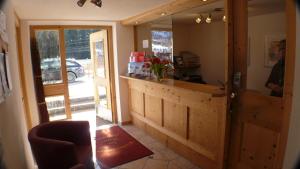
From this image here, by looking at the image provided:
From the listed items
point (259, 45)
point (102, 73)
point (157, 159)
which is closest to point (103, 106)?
point (102, 73)

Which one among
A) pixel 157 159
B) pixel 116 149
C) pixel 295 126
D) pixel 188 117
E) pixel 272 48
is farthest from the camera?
pixel 116 149

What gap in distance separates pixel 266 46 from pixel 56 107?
3.87 metres

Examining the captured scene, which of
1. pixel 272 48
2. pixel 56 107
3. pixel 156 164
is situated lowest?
pixel 156 164

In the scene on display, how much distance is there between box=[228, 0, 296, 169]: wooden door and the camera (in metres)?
1.73

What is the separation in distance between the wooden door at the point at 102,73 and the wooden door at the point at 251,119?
287 cm

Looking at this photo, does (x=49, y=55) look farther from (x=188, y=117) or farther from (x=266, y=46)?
(x=266, y=46)

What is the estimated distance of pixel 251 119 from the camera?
2023 millimetres

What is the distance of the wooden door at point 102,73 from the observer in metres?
4.37

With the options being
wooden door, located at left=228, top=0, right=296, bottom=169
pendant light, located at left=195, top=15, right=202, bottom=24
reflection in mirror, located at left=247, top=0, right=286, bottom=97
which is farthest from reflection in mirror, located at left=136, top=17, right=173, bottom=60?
reflection in mirror, located at left=247, top=0, right=286, bottom=97

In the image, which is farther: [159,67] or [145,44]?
[145,44]

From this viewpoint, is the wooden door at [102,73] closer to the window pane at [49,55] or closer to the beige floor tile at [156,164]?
the window pane at [49,55]

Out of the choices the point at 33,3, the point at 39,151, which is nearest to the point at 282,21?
the point at 39,151

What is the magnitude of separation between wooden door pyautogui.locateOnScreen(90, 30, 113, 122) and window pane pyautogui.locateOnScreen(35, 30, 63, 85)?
88cm

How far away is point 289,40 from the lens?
153cm
